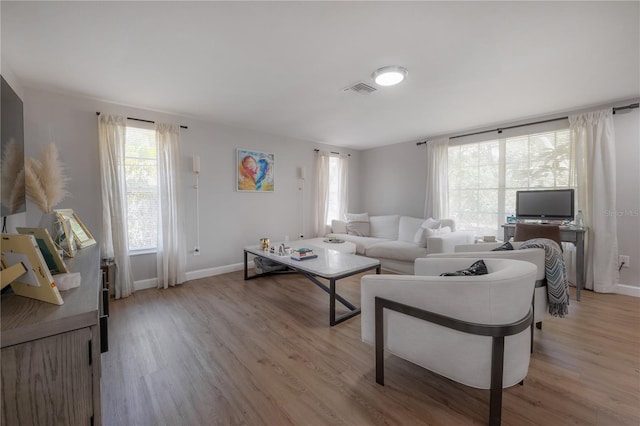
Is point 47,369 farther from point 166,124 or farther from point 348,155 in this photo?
point 348,155

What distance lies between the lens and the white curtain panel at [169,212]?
11.1 ft

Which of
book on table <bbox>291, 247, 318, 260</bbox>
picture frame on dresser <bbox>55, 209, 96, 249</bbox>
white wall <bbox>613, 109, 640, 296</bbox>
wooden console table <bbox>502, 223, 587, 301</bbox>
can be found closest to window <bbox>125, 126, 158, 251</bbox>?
picture frame on dresser <bbox>55, 209, 96, 249</bbox>

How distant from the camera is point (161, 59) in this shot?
7.04 feet

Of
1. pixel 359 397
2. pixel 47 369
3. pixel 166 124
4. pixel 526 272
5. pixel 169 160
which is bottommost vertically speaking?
pixel 359 397

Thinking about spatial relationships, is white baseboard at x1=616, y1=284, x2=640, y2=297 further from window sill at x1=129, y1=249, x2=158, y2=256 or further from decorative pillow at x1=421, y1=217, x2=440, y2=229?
window sill at x1=129, y1=249, x2=158, y2=256

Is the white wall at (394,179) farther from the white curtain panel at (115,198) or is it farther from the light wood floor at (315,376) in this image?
the white curtain panel at (115,198)

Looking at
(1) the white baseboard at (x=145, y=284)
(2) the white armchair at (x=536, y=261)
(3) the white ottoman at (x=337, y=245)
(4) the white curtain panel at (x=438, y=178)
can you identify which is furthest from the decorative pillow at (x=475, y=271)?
(1) the white baseboard at (x=145, y=284)

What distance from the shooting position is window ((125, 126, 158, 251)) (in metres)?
3.27

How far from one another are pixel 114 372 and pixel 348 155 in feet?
16.7

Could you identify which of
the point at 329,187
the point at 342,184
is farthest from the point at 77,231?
the point at 342,184

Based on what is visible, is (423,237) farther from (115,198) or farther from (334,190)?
(115,198)

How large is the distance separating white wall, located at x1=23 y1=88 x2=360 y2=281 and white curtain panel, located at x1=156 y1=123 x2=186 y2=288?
0.15 m

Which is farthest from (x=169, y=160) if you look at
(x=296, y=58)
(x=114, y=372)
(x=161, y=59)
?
(x=114, y=372)

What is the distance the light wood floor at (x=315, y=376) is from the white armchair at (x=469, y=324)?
0.29m
